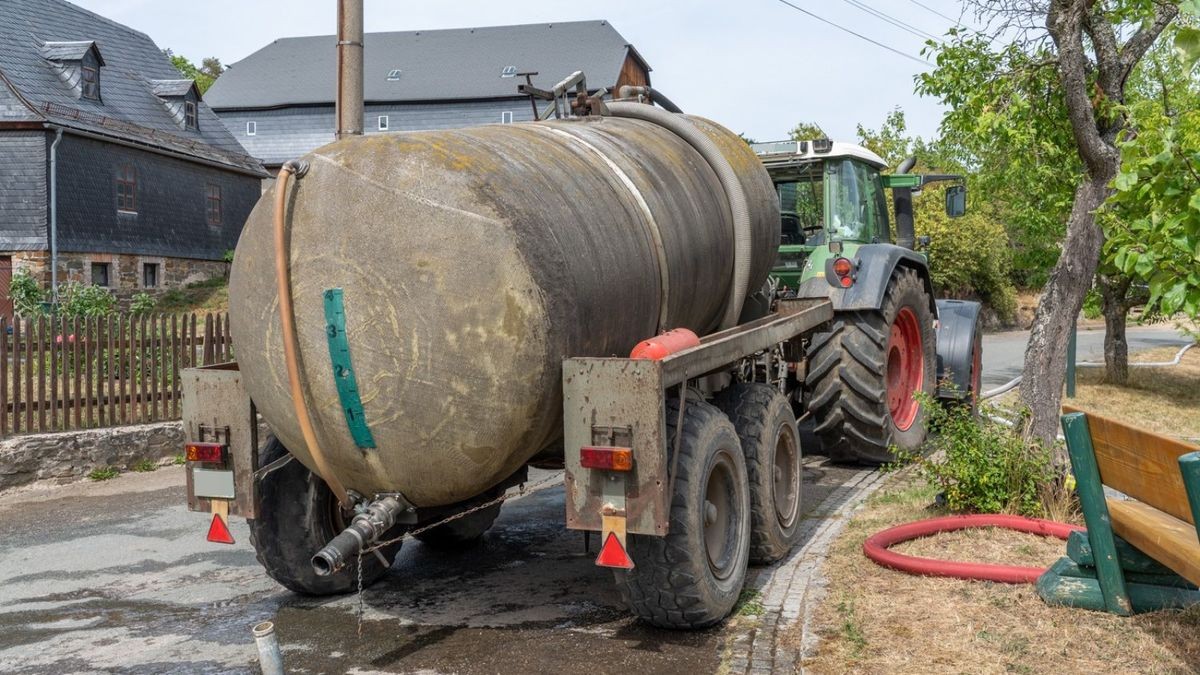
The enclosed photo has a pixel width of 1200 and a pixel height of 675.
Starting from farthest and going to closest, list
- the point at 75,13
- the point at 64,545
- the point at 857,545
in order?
the point at 75,13, the point at 64,545, the point at 857,545

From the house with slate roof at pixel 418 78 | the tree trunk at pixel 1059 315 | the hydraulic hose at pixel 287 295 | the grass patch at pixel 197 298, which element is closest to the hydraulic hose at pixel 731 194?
the tree trunk at pixel 1059 315

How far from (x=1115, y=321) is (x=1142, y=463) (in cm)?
1459

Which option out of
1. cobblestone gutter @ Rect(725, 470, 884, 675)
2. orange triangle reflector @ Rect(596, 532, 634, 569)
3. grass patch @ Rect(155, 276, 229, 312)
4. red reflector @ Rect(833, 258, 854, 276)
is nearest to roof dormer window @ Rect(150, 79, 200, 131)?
grass patch @ Rect(155, 276, 229, 312)

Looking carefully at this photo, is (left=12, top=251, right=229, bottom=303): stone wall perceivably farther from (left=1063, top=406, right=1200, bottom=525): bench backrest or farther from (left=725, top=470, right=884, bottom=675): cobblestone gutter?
(left=1063, top=406, right=1200, bottom=525): bench backrest

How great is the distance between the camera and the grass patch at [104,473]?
403 inches

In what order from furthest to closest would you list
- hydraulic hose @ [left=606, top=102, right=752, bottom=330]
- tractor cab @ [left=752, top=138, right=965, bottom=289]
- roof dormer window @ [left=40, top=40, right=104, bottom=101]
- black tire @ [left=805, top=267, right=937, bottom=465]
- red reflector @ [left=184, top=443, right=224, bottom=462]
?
roof dormer window @ [left=40, top=40, right=104, bottom=101], tractor cab @ [left=752, top=138, right=965, bottom=289], black tire @ [left=805, top=267, right=937, bottom=465], hydraulic hose @ [left=606, top=102, right=752, bottom=330], red reflector @ [left=184, top=443, right=224, bottom=462]

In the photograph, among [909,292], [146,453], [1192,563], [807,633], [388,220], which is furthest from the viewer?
[146,453]

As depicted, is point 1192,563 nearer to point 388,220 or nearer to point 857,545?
point 857,545

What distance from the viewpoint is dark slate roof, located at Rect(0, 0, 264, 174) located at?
26500 millimetres

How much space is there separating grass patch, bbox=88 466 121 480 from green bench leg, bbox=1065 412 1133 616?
28.2 ft

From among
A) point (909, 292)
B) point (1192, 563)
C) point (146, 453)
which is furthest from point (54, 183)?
point (1192, 563)

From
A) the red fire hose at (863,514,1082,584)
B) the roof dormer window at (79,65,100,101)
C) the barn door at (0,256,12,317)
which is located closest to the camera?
the red fire hose at (863,514,1082,584)

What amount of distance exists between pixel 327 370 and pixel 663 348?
5.08 ft

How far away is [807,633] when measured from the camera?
5.09 m
